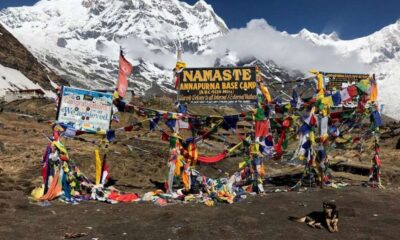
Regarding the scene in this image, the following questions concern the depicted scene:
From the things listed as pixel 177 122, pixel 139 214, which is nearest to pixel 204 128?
pixel 177 122

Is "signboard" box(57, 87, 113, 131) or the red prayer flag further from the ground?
the red prayer flag

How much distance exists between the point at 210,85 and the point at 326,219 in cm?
1270

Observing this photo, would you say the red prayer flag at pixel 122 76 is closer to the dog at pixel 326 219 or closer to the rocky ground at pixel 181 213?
the rocky ground at pixel 181 213

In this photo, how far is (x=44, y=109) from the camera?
7462 cm

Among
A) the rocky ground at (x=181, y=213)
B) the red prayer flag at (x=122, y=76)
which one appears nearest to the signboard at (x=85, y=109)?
the red prayer flag at (x=122, y=76)

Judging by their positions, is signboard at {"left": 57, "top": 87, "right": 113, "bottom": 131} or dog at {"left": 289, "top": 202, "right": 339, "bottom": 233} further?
signboard at {"left": 57, "top": 87, "right": 113, "bottom": 131}

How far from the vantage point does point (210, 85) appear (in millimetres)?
27578

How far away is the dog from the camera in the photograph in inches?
656

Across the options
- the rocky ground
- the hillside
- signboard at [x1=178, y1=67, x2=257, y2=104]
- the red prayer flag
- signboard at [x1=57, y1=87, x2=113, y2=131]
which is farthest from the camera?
the hillside

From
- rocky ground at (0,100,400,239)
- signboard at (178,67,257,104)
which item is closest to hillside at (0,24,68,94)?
rocky ground at (0,100,400,239)

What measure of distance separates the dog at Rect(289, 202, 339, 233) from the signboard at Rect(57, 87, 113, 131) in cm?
1245

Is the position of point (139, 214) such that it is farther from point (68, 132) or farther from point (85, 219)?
point (68, 132)

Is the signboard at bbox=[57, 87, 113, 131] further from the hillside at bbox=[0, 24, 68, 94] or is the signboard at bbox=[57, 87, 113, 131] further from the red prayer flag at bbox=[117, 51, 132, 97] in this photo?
the hillside at bbox=[0, 24, 68, 94]

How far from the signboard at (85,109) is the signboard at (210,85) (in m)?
4.52
